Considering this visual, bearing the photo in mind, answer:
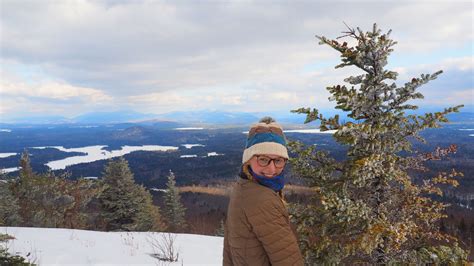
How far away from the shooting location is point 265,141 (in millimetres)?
2959

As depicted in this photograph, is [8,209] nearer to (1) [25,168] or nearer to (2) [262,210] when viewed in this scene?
(1) [25,168]

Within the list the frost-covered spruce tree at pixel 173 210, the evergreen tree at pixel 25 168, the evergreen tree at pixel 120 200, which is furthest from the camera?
the frost-covered spruce tree at pixel 173 210

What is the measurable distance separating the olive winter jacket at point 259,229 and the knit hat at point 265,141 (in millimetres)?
292

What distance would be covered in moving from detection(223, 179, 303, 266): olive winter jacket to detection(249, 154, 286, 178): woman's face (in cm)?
14

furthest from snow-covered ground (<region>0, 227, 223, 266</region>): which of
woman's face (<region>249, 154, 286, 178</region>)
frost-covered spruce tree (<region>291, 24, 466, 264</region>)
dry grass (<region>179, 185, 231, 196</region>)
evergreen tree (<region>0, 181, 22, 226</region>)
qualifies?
dry grass (<region>179, 185, 231, 196</region>)

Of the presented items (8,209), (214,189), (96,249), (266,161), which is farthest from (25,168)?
(214,189)

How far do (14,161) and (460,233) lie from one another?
220 meters

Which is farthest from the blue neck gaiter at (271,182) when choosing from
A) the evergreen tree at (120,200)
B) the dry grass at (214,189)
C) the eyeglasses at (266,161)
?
the dry grass at (214,189)

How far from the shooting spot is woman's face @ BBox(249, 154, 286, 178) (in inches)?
115

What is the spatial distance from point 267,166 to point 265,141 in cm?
23

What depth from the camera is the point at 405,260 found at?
373 cm

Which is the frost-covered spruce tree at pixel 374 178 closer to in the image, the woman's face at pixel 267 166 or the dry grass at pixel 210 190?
the woman's face at pixel 267 166

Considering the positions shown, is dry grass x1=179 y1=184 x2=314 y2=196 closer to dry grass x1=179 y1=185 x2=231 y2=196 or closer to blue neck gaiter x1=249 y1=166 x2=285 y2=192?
dry grass x1=179 y1=185 x2=231 y2=196

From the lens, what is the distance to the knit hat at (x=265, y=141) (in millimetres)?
2920
